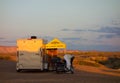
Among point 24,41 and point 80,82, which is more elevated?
point 24,41

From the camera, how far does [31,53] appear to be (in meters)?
35.4

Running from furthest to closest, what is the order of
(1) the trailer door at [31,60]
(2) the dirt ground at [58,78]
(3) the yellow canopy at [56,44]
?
1. (3) the yellow canopy at [56,44]
2. (1) the trailer door at [31,60]
3. (2) the dirt ground at [58,78]

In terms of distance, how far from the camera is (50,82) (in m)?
25.0

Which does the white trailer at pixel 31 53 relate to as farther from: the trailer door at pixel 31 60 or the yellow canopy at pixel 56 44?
the yellow canopy at pixel 56 44

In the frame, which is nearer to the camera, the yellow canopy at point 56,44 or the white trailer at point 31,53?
the white trailer at point 31,53

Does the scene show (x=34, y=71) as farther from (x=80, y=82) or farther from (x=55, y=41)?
(x=80, y=82)

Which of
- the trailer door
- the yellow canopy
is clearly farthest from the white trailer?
the yellow canopy

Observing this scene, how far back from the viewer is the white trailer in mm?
35444

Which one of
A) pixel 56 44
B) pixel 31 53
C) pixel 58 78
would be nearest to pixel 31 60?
pixel 31 53

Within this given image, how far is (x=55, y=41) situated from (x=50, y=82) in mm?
13272

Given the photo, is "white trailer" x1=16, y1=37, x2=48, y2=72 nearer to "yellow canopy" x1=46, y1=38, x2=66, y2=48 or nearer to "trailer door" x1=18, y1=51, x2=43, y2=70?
"trailer door" x1=18, y1=51, x2=43, y2=70

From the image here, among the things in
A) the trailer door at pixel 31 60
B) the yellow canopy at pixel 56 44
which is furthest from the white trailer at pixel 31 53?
the yellow canopy at pixel 56 44

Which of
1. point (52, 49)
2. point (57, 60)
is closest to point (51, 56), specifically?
point (52, 49)

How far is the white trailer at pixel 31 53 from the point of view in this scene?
3544cm
